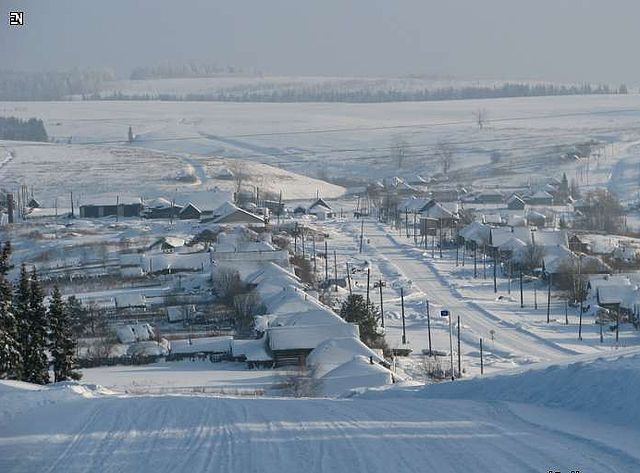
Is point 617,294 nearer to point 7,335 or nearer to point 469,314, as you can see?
point 469,314

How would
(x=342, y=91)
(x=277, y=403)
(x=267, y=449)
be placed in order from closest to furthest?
(x=267, y=449) → (x=277, y=403) → (x=342, y=91)

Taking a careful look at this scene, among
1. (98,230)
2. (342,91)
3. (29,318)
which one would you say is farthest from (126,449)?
(342,91)

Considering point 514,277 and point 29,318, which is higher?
point 29,318

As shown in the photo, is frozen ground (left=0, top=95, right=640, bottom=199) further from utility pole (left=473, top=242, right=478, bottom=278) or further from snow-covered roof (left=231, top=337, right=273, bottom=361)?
snow-covered roof (left=231, top=337, right=273, bottom=361)

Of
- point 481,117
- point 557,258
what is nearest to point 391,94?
point 481,117

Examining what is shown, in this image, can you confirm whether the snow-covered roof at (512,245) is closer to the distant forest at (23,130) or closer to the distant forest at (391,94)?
the distant forest at (23,130)

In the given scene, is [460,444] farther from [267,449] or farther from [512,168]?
[512,168]

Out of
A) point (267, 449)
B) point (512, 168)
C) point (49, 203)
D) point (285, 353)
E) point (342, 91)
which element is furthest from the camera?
point (342, 91)
